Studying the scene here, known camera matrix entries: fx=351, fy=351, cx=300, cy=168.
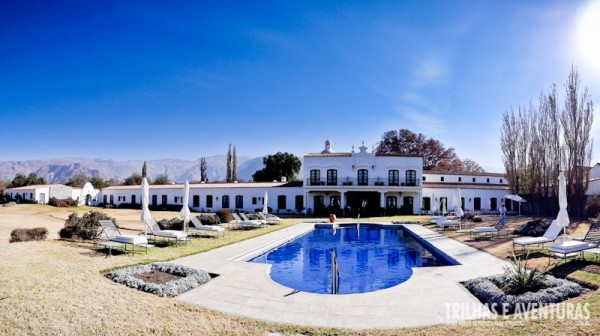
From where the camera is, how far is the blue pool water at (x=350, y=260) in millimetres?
8766

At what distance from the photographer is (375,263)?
11.5 metres

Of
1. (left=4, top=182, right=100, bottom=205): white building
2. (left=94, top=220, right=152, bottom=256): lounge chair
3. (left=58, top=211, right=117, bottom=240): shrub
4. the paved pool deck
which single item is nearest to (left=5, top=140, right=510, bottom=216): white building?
(left=4, top=182, right=100, bottom=205): white building

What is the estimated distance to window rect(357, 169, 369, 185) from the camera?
3278cm

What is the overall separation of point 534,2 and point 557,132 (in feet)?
62.8

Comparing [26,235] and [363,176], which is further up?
[363,176]

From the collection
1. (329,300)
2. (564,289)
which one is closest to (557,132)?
(564,289)

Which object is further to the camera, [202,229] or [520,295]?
[202,229]

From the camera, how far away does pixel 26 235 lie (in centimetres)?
1111

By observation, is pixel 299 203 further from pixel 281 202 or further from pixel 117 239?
pixel 117 239

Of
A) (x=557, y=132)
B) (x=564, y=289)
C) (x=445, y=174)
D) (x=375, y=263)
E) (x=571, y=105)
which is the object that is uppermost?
(x=571, y=105)

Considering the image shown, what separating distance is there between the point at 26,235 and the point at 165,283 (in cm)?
741

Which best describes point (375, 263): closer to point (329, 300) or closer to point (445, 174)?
point (329, 300)

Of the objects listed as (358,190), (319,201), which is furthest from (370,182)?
(319,201)

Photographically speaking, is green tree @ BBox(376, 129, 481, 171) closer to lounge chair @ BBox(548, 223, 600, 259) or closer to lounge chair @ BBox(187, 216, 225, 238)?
lounge chair @ BBox(187, 216, 225, 238)
